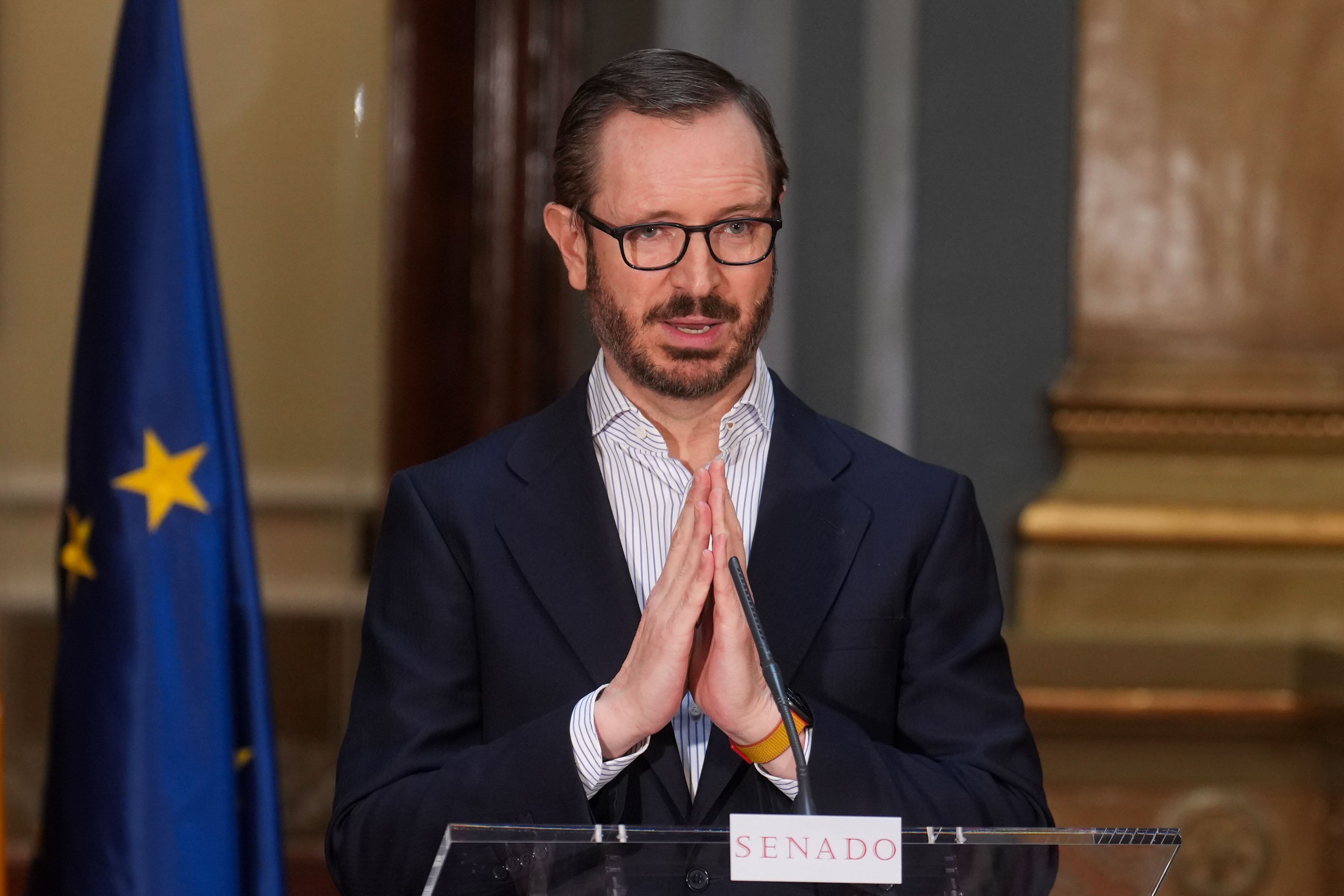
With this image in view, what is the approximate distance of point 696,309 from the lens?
1.69m

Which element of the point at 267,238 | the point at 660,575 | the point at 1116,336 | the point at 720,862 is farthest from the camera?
the point at 267,238

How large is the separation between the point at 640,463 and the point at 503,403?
2080 millimetres

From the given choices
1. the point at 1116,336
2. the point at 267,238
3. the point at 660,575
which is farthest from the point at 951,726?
the point at 267,238

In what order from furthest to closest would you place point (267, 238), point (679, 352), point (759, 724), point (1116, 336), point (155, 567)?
point (267, 238) < point (1116, 336) < point (155, 567) < point (679, 352) < point (759, 724)

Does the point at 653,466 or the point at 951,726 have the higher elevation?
the point at 653,466

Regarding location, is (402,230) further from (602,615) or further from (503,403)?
(602,615)

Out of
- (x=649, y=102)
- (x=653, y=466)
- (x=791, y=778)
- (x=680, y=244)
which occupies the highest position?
(x=649, y=102)

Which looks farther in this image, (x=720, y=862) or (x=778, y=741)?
(x=778, y=741)

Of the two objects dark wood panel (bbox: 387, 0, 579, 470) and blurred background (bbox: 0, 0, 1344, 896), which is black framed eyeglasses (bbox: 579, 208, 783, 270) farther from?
dark wood panel (bbox: 387, 0, 579, 470)

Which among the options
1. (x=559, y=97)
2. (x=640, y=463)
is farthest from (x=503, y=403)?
(x=640, y=463)

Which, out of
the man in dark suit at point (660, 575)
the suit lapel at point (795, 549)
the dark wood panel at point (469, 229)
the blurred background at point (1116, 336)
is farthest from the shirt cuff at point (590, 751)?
the dark wood panel at point (469, 229)

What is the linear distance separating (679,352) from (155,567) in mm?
1160

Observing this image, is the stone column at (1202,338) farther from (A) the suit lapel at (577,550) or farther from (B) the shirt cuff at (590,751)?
(B) the shirt cuff at (590,751)

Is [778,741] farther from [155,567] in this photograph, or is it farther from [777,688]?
[155,567]
